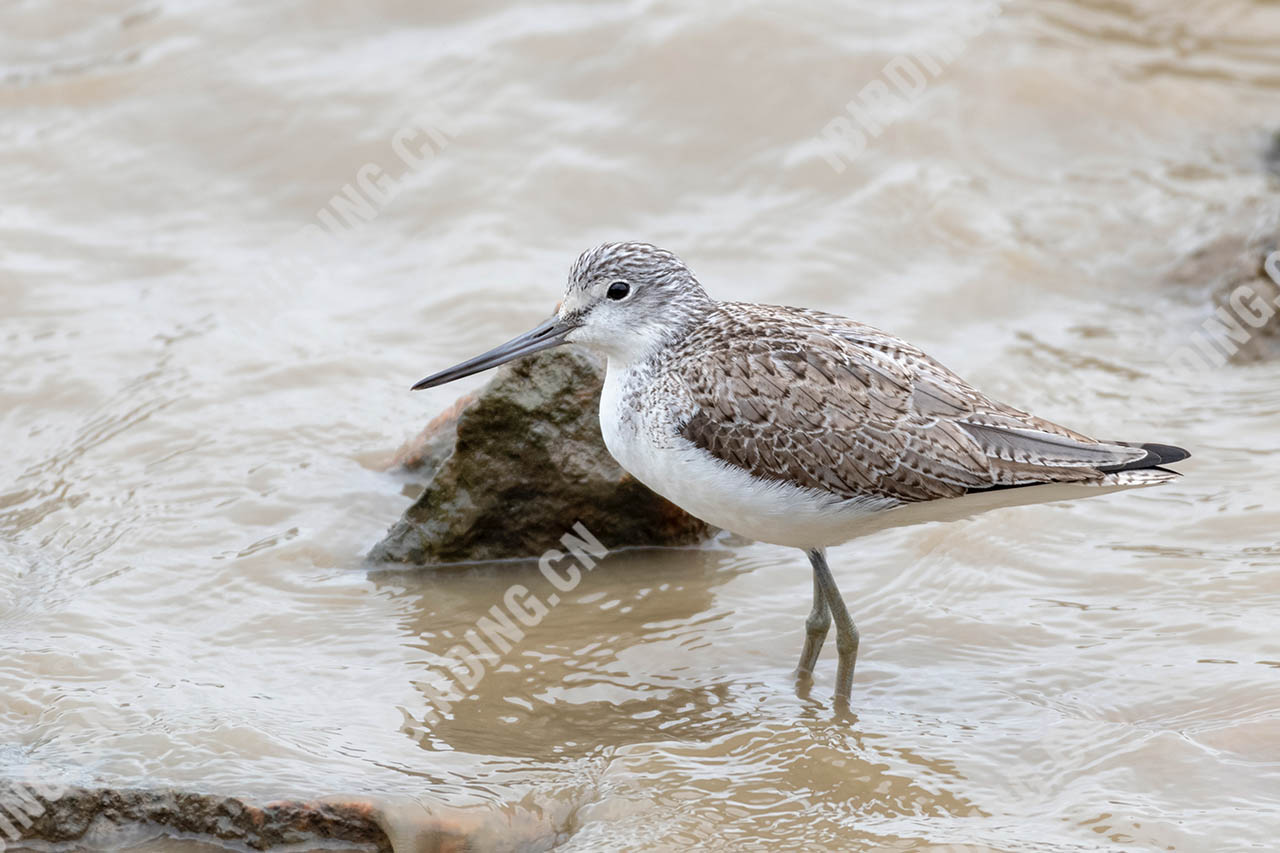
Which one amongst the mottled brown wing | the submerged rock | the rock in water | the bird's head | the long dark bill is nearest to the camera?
the submerged rock

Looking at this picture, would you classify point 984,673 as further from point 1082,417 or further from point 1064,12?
point 1064,12

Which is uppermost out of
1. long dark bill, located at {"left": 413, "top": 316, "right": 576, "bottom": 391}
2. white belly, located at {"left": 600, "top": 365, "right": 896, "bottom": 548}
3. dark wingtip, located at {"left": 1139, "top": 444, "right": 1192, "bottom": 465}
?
long dark bill, located at {"left": 413, "top": 316, "right": 576, "bottom": 391}

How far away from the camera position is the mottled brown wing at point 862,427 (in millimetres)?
6344

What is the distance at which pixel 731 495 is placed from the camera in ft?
21.1

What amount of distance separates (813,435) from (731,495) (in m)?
0.46

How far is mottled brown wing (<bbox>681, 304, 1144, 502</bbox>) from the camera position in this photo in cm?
634

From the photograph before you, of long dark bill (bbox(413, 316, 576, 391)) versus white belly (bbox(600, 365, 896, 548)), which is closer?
white belly (bbox(600, 365, 896, 548))

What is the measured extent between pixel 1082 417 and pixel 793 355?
328 centimetres

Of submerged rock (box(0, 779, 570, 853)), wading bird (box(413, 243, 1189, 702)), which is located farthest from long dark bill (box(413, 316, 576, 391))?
submerged rock (box(0, 779, 570, 853))

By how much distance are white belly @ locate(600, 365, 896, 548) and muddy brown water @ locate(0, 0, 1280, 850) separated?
0.89 m

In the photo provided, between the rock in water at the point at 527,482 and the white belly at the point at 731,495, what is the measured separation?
106 centimetres

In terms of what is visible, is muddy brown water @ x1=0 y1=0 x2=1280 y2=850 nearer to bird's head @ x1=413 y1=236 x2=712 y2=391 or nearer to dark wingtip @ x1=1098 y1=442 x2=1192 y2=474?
dark wingtip @ x1=1098 y1=442 x2=1192 y2=474

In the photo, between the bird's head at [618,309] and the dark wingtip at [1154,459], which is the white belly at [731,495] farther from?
the dark wingtip at [1154,459]

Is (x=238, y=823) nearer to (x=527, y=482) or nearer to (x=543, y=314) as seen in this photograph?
(x=527, y=482)
